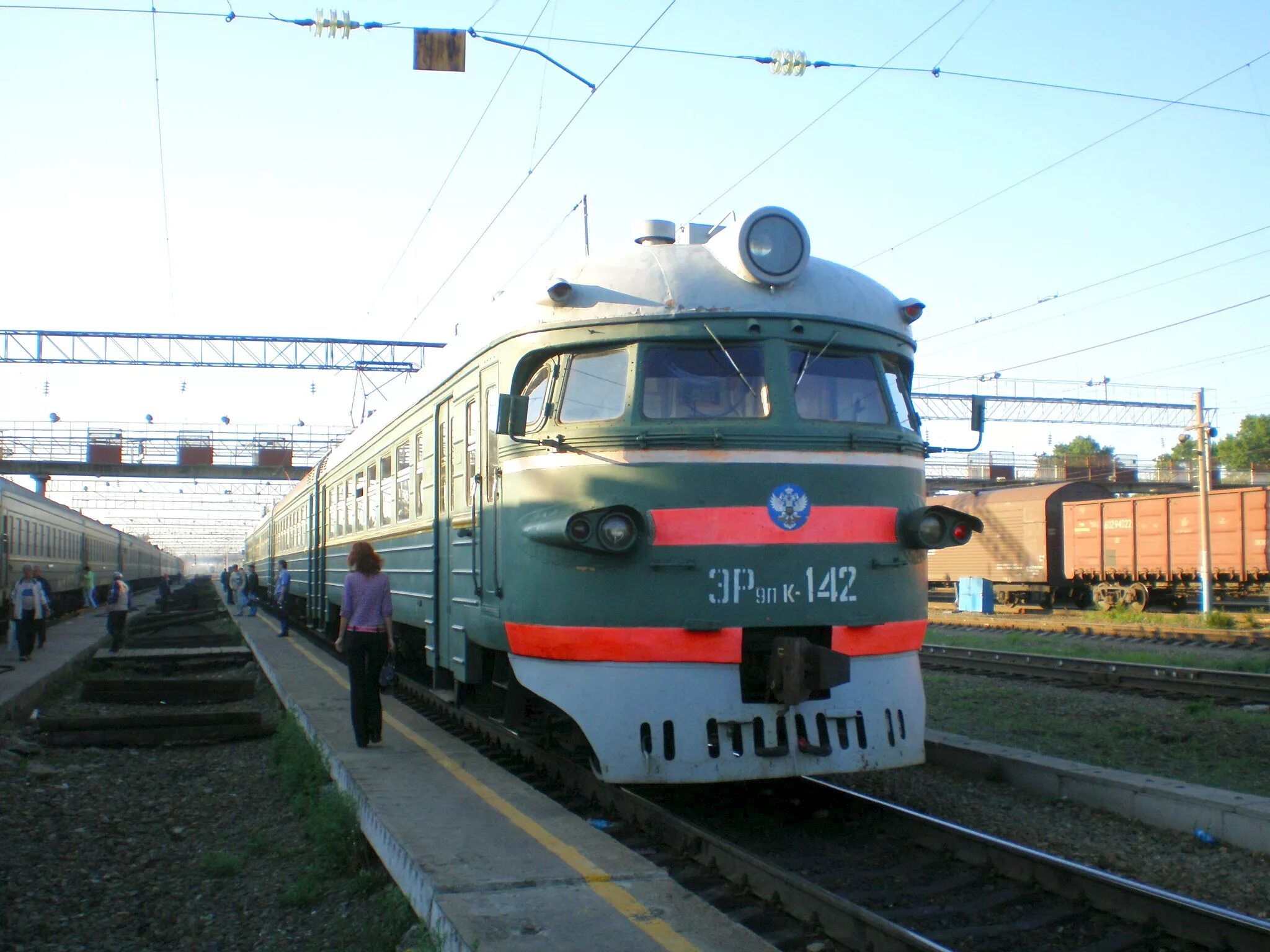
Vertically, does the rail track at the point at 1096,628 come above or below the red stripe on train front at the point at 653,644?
below

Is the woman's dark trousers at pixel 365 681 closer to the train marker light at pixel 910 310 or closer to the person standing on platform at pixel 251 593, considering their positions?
the train marker light at pixel 910 310

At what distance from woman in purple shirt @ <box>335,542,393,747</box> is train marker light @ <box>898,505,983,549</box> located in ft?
13.0

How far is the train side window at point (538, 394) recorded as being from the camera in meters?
6.84

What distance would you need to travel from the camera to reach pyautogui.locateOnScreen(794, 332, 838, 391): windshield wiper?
6656 millimetres

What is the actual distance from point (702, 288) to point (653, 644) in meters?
2.08

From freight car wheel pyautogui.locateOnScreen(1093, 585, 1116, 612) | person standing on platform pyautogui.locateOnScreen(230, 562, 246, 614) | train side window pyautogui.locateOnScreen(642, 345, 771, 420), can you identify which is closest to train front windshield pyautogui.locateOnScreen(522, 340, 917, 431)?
train side window pyautogui.locateOnScreen(642, 345, 771, 420)

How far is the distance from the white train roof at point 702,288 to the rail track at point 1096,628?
1413 cm

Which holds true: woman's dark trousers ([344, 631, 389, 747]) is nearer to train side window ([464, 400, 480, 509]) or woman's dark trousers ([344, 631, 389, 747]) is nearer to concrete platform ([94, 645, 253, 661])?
train side window ([464, 400, 480, 509])

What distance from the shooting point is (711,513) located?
20.4 feet

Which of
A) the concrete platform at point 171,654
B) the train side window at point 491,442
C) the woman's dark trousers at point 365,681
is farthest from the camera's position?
the concrete platform at point 171,654

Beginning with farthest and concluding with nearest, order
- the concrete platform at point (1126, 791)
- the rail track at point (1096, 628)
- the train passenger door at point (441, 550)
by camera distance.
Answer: the rail track at point (1096, 628) < the train passenger door at point (441, 550) < the concrete platform at point (1126, 791)

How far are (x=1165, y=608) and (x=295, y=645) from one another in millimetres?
21310

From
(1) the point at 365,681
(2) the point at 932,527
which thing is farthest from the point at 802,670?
(1) the point at 365,681

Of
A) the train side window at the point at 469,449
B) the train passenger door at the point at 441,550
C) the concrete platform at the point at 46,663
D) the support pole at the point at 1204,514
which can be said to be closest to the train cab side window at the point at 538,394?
the train side window at the point at 469,449
